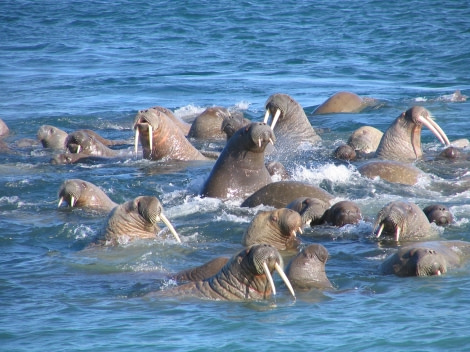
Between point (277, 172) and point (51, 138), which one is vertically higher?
point (277, 172)

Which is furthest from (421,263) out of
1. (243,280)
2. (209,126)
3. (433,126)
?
(209,126)

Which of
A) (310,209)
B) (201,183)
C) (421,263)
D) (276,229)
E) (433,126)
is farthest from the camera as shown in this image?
(433,126)

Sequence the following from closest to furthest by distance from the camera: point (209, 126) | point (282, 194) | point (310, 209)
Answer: point (310, 209), point (282, 194), point (209, 126)

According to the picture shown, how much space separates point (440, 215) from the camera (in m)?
9.23

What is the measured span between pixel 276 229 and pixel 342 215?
42.8 inches

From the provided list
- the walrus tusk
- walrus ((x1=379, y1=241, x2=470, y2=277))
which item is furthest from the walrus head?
the walrus tusk

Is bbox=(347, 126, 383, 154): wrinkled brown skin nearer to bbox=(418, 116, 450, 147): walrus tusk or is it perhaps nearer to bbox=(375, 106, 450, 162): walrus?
bbox=(375, 106, 450, 162): walrus

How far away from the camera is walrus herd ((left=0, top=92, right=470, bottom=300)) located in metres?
6.99

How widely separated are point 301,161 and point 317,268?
19.5 ft

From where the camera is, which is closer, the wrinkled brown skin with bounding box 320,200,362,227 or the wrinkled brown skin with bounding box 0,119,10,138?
the wrinkled brown skin with bounding box 320,200,362,227

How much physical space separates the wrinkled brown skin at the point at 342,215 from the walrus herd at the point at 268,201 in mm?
12

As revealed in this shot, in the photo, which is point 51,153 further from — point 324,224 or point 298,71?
point 298,71

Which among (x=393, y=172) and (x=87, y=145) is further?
(x=87, y=145)

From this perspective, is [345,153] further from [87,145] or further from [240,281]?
[240,281]
